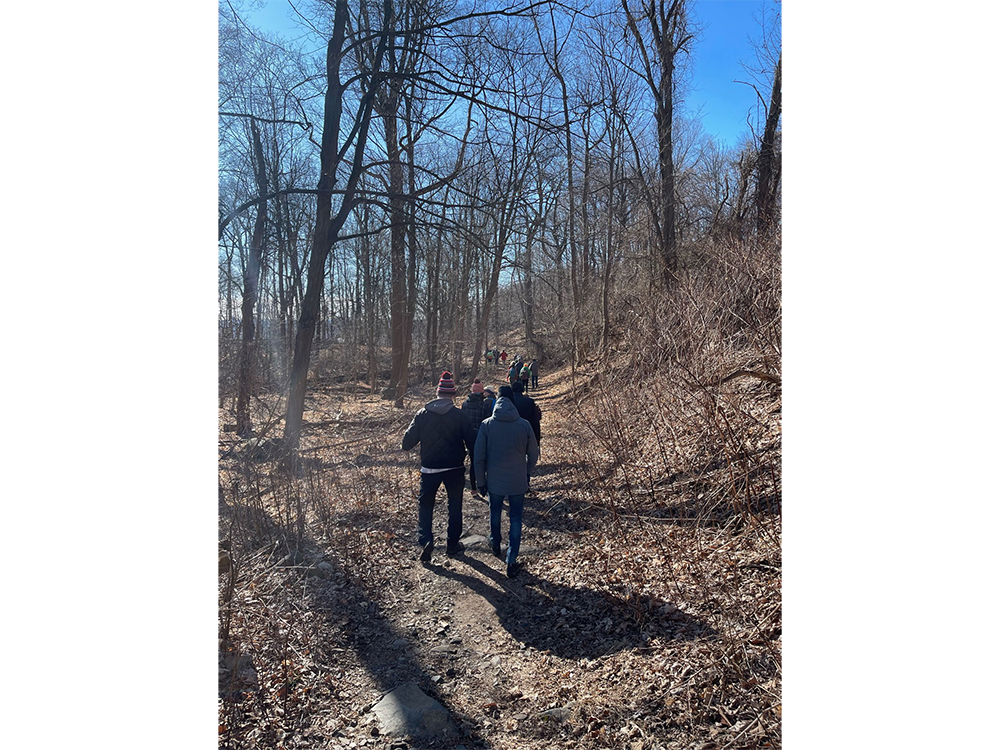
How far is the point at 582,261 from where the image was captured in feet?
12.9

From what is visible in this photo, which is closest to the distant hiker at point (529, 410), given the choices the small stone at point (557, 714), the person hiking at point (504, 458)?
the person hiking at point (504, 458)

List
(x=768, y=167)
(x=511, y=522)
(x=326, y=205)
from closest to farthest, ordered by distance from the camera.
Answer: (x=326, y=205) → (x=768, y=167) → (x=511, y=522)

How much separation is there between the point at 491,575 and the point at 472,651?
3.83 ft

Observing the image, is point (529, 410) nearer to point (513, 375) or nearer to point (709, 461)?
point (513, 375)

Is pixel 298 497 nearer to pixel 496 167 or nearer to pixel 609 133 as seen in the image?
pixel 496 167

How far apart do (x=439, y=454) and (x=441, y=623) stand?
1.42m

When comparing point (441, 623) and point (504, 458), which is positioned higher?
point (504, 458)

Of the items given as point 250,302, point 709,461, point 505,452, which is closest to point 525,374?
point 505,452

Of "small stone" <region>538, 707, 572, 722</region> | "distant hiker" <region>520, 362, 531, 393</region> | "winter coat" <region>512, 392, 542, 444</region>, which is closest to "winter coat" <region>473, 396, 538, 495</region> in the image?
"winter coat" <region>512, 392, 542, 444</region>

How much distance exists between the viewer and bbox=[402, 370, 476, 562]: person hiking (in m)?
4.46

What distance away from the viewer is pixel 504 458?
14.9 feet

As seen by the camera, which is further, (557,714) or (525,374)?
(525,374)

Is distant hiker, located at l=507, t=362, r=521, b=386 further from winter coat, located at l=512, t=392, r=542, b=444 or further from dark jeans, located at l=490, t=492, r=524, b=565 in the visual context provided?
dark jeans, located at l=490, t=492, r=524, b=565

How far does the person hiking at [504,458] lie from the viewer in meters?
4.50
